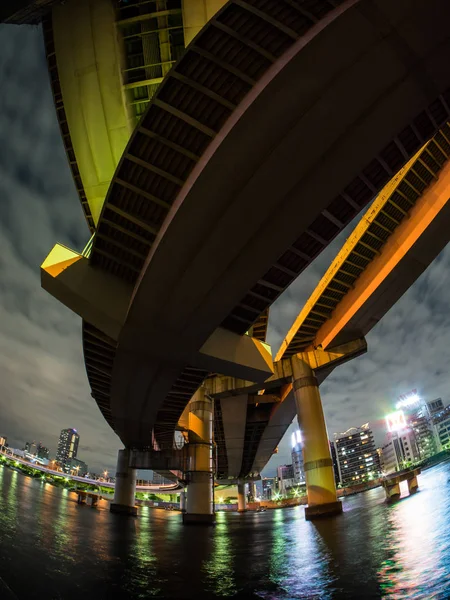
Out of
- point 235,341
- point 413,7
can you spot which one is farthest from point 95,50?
point 235,341

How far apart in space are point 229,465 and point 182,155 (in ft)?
231

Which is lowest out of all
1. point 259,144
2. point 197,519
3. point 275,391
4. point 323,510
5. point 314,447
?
point 197,519

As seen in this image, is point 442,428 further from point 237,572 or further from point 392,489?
point 237,572

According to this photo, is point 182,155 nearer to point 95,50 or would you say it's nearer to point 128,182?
point 128,182

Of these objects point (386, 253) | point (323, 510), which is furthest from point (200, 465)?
point (386, 253)

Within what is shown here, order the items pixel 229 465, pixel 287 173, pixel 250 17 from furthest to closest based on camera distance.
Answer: pixel 229 465 → pixel 287 173 → pixel 250 17

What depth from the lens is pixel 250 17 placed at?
26.2 feet

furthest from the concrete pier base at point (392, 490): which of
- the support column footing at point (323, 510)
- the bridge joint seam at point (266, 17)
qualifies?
the bridge joint seam at point (266, 17)

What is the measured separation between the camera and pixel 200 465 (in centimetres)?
3095

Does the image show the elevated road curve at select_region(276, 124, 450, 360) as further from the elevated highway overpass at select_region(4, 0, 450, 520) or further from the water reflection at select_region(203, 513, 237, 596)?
the water reflection at select_region(203, 513, 237, 596)

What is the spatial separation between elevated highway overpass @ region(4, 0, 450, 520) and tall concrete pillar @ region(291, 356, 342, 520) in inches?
437

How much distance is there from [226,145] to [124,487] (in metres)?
42.3

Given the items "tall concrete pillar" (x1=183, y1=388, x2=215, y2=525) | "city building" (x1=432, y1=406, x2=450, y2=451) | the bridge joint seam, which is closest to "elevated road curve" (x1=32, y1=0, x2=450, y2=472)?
the bridge joint seam

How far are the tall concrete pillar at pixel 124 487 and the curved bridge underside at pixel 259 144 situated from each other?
3235 cm
